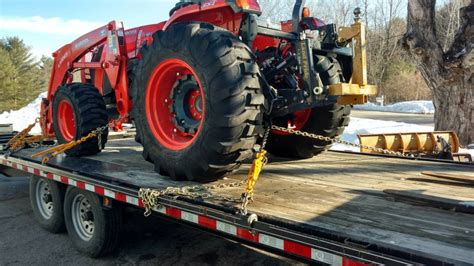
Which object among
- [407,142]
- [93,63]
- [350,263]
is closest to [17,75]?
[93,63]

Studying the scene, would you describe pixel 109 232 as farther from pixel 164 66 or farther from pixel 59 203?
pixel 164 66

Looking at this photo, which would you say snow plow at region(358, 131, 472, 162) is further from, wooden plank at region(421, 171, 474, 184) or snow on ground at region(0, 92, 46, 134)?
snow on ground at region(0, 92, 46, 134)

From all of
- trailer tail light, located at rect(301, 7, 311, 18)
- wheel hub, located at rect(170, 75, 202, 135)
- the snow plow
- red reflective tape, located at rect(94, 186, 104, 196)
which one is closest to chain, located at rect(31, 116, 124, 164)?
red reflective tape, located at rect(94, 186, 104, 196)

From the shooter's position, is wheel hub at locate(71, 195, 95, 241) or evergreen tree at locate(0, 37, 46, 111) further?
evergreen tree at locate(0, 37, 46, 111)

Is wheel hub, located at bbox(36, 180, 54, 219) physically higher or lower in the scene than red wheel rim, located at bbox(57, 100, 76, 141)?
lower

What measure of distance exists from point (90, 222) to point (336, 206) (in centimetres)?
304

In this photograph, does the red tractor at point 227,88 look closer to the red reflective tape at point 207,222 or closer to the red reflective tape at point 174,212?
the red reflective tape at point 174,212

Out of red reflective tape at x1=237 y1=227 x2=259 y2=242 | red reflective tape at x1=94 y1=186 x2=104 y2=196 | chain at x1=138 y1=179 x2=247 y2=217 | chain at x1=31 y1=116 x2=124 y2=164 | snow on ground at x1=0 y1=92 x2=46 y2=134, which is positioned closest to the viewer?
red reflective tape at x1=237 y1=227 x2=259 y2=242

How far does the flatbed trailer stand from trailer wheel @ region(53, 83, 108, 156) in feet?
1.51

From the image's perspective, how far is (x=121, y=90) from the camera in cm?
637

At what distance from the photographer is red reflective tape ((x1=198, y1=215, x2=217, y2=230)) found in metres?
3.42

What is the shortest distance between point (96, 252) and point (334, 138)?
3.07m

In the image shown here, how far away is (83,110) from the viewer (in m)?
5.91

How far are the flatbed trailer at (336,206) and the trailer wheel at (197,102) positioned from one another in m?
0.29
